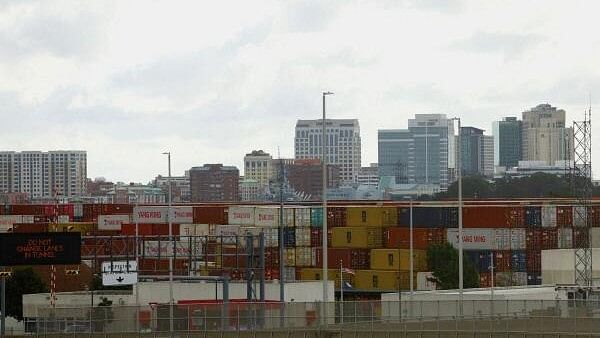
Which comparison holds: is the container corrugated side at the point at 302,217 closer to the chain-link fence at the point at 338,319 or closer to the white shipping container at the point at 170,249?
the white shipping container at the point at 170,249

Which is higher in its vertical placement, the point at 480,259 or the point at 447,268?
the point at 480,259

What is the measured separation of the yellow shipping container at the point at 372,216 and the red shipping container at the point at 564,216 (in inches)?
518

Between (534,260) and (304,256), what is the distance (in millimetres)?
20066

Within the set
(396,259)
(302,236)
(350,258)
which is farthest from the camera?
(302,236)

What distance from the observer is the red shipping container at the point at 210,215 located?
147 metres

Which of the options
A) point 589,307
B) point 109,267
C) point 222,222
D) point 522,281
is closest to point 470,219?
point 522,281

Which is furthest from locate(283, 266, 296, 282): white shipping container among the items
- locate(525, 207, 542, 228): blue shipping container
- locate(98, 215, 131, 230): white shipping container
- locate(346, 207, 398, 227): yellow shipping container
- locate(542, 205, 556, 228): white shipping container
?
locate(98, 215, 131, 230): white shipping container

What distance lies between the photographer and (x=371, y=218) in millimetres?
127250

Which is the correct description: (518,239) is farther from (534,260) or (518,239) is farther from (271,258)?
(271,258)

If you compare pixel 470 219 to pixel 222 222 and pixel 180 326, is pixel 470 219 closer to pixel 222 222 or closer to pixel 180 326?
pixel 222 222

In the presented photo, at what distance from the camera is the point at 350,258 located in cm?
12656

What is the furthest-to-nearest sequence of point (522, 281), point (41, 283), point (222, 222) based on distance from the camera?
point (222, 222) → point (522, 281) → point (41, 283)

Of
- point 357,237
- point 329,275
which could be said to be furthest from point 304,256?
point 329,275

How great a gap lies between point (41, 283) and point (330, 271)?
1272 inches
